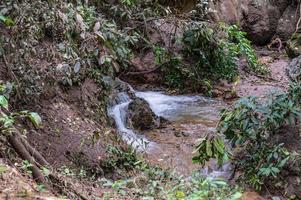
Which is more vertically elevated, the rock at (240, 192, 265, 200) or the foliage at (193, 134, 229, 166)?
the foliage at (193, 134, 229, 166)

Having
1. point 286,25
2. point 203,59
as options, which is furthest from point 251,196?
point 286,25

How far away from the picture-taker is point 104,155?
5383 millimetres

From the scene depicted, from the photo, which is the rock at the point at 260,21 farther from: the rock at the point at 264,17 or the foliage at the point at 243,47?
the foliage at the point at 243,47

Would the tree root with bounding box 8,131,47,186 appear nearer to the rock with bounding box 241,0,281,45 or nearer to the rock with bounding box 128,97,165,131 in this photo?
the rock with bounding box 128,97,165,131

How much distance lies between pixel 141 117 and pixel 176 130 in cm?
64

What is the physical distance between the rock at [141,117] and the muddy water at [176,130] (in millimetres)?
127

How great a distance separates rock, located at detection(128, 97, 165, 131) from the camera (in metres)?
7.30

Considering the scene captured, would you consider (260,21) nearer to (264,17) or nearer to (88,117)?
(264,17)

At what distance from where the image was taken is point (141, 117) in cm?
732

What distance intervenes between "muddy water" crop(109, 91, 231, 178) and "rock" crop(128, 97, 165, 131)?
127 millimetres

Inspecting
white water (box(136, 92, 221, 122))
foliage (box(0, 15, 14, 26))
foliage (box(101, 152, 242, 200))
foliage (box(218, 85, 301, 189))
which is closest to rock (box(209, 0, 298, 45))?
white water (box(136, 92, 221, 122))

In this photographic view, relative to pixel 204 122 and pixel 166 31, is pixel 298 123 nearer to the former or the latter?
pixel 204 122

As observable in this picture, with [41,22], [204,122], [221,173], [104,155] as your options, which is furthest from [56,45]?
[204,122]

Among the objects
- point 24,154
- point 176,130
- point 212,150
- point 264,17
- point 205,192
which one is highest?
point 264,17
